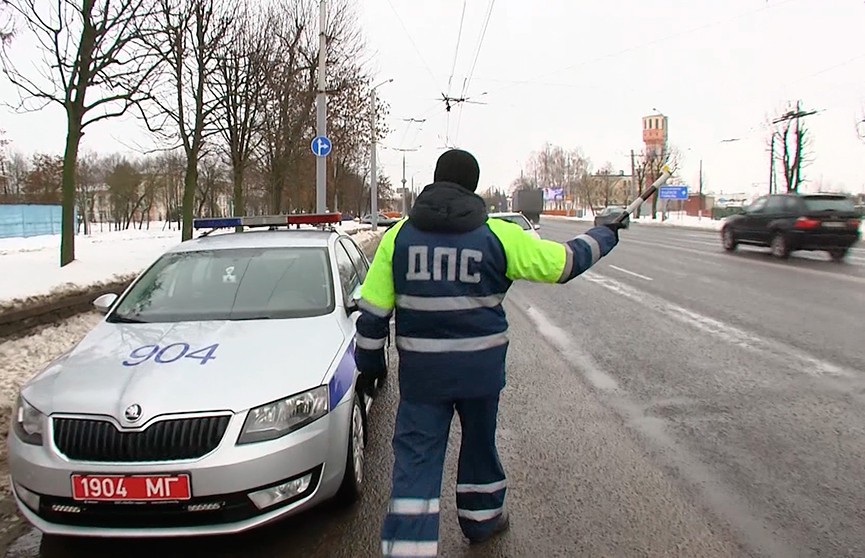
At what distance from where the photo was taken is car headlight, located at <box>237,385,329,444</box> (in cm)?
295

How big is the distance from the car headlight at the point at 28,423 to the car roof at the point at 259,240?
206 centimetres

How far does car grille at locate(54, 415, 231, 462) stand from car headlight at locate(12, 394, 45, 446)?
0.45 ft

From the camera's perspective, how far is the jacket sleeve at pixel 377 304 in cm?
271

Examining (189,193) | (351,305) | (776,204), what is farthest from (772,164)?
(351,305)

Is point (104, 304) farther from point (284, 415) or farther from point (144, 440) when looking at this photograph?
point (284, 415)

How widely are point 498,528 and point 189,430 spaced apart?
5.05 feet

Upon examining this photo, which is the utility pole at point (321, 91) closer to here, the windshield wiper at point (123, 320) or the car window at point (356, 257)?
the car window at point (356, 257)

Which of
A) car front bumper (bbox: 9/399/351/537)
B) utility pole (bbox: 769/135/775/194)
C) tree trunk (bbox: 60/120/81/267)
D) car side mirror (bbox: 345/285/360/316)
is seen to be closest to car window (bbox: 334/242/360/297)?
car side mirror (bbox: 345/285/360/316)

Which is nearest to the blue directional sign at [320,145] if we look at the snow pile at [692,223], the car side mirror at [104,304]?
the car side mirror at [104,304]

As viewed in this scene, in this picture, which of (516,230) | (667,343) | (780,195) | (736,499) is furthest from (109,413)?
(780,195)

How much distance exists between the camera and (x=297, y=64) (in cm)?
2275

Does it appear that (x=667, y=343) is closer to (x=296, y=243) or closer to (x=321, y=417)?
(x=296, y=243)

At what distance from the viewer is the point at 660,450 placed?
4.29 meters

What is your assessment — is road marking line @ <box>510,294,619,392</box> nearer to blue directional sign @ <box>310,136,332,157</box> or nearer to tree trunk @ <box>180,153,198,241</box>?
blue directional sign @ <box>310,136,332,157</box>
